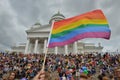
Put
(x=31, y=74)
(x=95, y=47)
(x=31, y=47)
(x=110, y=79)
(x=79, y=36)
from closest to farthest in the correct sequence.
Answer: (x=110, y=79) < (x=79, y=36) < (x=31, y=74) < (x=31, y=47) < (x=95, y=47)

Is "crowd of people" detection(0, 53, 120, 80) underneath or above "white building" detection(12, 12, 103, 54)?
underneath

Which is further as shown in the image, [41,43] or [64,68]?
[41,43]

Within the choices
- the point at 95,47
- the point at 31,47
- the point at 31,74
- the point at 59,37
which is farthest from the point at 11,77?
the point at 95,47

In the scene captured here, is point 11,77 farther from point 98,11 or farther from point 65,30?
point 98,11

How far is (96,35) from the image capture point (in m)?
5.98

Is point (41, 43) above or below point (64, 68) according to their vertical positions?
above

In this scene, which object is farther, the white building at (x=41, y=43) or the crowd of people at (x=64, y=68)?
the white building at (x=41, y=43)

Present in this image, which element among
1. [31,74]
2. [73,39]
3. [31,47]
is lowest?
[31,74]

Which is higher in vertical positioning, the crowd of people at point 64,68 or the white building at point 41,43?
the white building at point 41,43

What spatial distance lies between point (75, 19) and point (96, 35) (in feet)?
2.87

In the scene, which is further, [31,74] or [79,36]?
[31,74]

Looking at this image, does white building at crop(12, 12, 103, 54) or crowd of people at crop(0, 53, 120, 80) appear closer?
crowd of people at crop(0, 53, 120, 80)

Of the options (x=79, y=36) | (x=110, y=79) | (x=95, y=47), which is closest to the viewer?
(x=110, y=79)

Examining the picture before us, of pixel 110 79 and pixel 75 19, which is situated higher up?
pixel 75 19
